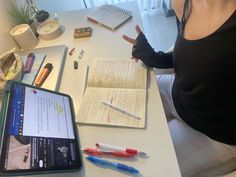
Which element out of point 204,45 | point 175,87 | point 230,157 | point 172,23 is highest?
point 204,45

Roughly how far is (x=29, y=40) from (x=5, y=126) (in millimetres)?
586

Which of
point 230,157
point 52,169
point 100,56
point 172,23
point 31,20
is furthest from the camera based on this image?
point 172,23

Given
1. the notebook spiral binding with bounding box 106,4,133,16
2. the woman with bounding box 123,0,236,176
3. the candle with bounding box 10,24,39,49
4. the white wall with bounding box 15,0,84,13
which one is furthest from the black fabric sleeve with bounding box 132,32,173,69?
the white wall with bounding box 15,0,84,13

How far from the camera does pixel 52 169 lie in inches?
24.3

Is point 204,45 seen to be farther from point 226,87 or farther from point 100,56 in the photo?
point 100,56

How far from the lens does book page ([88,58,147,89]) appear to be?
2.88 ft

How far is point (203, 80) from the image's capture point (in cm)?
75

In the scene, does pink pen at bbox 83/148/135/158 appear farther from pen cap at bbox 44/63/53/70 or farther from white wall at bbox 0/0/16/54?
white wall at bbox 0/0/16/54

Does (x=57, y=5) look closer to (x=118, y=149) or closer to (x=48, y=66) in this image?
(x=48, y=66)

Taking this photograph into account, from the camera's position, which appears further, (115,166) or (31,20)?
(31,20)

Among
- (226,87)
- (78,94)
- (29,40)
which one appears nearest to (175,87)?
(226,87)

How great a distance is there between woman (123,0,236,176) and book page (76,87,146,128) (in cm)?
17

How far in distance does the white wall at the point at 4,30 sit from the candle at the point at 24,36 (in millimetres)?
31

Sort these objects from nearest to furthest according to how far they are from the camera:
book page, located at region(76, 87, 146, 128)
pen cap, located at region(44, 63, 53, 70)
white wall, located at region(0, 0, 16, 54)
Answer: book page, located at region(76, 87, 146, 128), pen cap, located at region(44, 63, 53, 70), white wall, located at region(0, 0, 16, 54)
